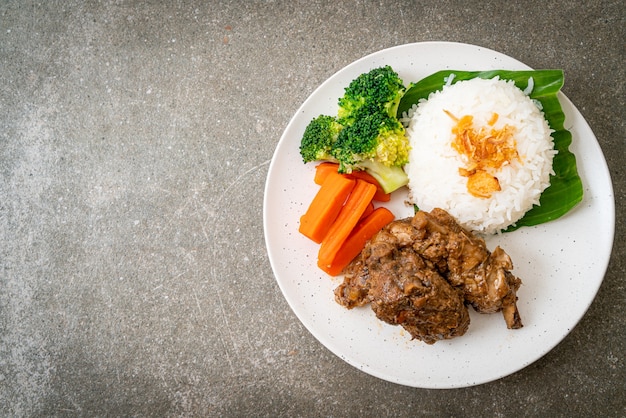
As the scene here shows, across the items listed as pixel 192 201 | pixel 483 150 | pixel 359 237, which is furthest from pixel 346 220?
pixel 192 201

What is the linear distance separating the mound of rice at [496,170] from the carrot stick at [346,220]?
1.24 feet

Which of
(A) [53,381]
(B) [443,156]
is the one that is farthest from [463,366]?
(A) [53,381]

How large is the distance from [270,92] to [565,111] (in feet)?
7.43

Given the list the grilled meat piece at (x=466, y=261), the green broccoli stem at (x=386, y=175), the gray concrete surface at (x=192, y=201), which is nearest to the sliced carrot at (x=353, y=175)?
the green broccoli stem at (x=386, y=175)

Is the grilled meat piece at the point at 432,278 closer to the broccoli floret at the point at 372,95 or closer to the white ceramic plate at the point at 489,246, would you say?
the white ceramic plate at the point at 489,246

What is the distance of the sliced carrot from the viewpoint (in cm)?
363

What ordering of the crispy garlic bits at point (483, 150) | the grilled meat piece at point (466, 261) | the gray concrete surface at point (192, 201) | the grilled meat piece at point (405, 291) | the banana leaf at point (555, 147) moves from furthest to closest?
the gray concrete surface at point (192, 201) < the banana leaf at point (555, 147) < the crispy garlic bits at point (483, 150) < the grilled meat piece at point (466, 261) < the grilled meat piece at point (405, 291)

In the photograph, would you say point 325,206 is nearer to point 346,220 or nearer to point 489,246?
point 346,220

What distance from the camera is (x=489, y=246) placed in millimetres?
3666

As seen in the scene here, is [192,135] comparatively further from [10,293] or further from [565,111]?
[565,111]

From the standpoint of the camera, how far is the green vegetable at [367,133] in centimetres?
346

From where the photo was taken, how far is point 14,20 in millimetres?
4520

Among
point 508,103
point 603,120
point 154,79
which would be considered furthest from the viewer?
point 154,79

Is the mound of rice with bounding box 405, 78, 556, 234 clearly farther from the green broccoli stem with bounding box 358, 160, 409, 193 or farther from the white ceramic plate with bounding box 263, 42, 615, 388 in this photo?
the white ceramic plate with bounding box 263, 42, 615, 388
